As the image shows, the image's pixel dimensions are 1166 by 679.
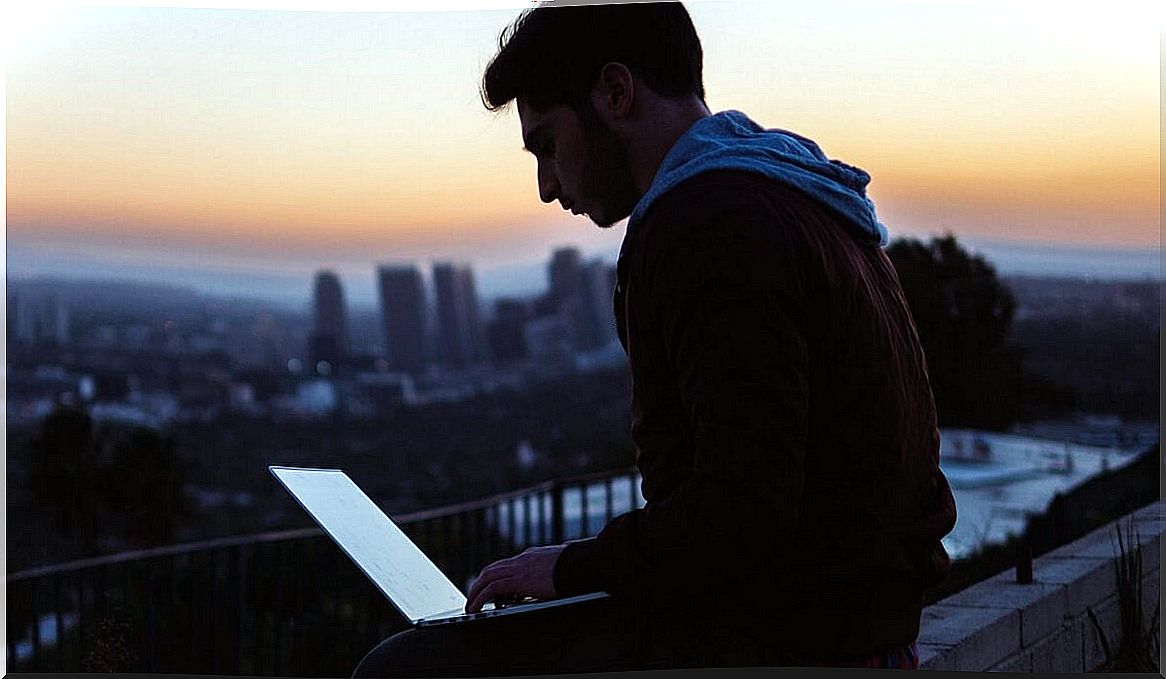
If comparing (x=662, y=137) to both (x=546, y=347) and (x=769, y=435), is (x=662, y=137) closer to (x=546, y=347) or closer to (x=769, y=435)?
(x=769, y=435)

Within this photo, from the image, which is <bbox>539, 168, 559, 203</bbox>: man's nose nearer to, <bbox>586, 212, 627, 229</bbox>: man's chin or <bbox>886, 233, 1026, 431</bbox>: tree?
<bbox>586, 212, 627, 229</bbox>: man's chin

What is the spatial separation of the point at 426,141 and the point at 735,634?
7407 millimetres

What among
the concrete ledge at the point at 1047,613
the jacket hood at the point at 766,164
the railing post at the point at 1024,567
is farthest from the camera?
the railing post at the point at 1024,567

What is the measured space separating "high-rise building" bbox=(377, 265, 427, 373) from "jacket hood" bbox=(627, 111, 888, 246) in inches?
694

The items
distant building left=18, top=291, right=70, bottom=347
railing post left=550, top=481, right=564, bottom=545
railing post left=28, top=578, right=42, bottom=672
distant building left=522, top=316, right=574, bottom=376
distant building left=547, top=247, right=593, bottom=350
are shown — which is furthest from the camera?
distant building left=522, top=316, right=574, bottom=376

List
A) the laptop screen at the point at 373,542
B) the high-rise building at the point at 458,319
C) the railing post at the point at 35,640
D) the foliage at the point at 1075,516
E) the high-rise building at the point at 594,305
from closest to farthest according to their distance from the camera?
1. the laptop screen at the point at 373,542
2. the railing post at the point at 35,640
3. the foliage at the point at 1075,516
4. the high-rise building at the point at 458,319
5. the high-rise building at the point at 594,305

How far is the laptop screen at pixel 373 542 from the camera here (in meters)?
1.19

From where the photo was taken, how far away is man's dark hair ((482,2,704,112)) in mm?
1187

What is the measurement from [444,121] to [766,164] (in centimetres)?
655

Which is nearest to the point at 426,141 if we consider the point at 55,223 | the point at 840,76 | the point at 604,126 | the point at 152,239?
the point at 55,223

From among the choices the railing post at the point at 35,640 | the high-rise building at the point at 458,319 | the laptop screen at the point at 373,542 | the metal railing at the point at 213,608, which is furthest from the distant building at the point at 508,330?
the laptop screen at the point at 373,542

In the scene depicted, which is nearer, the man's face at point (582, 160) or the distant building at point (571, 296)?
the man's face at point (582, 160)

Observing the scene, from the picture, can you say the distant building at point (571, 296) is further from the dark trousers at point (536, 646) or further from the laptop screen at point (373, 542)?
the dark trousers at point (536, 646)

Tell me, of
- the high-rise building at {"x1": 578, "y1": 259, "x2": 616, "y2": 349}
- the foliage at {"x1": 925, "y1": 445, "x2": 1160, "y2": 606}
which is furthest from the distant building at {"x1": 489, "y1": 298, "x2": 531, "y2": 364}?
the foliage at {"x1": 925, "y1": 445, "x2": 1160, "y2": 606}
